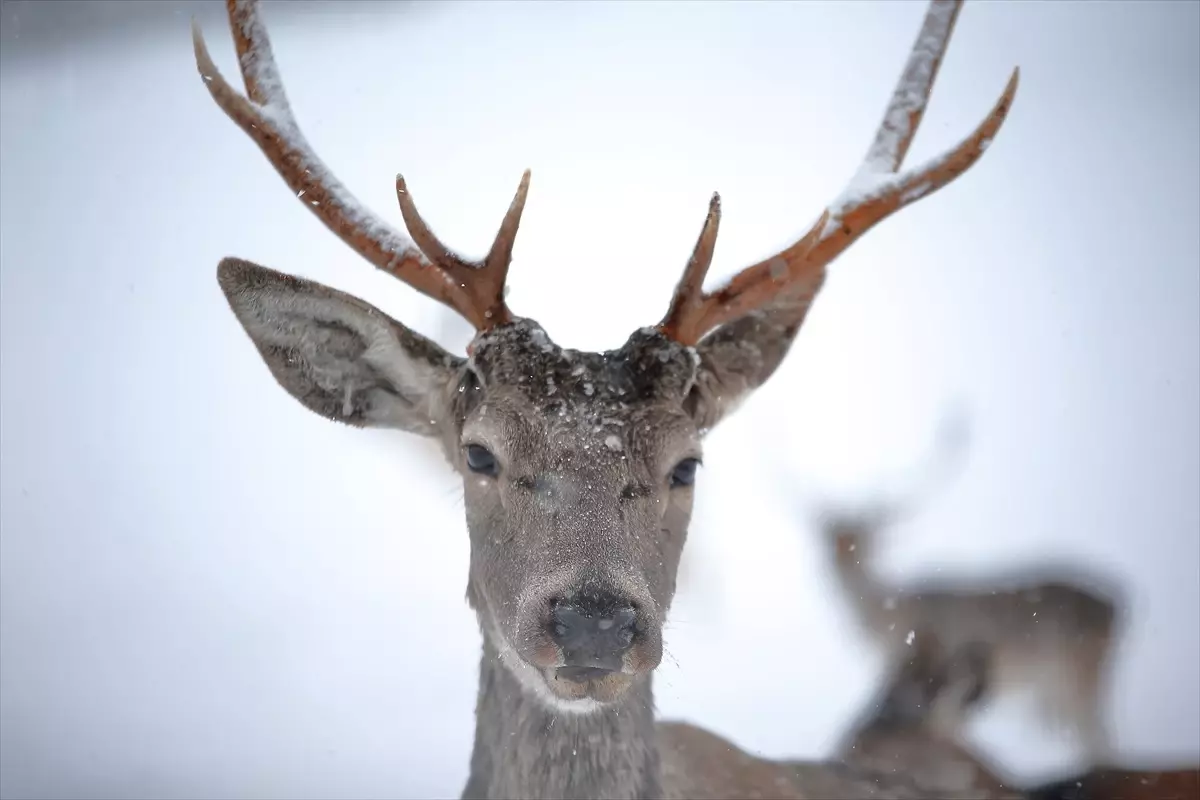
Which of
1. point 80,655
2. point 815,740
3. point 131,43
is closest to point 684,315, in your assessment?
point 815,740

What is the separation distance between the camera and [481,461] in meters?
3.42

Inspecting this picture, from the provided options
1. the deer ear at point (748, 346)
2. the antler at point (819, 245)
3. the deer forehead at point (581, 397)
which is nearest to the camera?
the deer forehead at point (581, 397)

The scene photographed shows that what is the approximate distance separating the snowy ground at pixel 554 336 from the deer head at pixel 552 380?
661mm

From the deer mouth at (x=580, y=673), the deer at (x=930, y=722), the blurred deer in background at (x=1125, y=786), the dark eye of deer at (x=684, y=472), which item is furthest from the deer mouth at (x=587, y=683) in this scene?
the blurred deer in background at (x=1125, y=786)

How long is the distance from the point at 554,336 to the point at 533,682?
12.4 ft

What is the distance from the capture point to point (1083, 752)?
18.3ft

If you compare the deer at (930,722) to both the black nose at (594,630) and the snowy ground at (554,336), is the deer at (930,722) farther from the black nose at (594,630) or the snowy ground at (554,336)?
the black nose at (594,630)

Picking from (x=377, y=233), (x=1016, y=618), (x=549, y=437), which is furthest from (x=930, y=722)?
(x=377, y=233)

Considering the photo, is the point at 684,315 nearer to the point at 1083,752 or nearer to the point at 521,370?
the point at 521,370

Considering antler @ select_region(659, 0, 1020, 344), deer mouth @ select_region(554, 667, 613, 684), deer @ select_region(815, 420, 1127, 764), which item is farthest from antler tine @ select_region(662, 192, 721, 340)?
deer @ select_region(815, 420, 1127, 764)

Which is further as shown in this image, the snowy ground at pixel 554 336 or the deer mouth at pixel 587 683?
the snowy ground at pixel 554 336

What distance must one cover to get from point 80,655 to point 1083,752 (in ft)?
17.9

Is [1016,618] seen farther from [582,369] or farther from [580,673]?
[580,673]

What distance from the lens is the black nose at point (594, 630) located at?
2.78m
